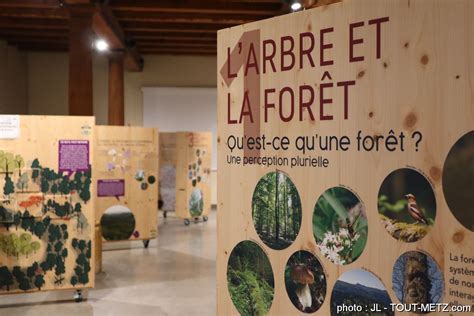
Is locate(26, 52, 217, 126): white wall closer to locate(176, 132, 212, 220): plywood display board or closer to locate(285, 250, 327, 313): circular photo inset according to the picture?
locate(176, 132, 212, 220): plywood display board

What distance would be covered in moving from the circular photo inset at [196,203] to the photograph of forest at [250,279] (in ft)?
28.0

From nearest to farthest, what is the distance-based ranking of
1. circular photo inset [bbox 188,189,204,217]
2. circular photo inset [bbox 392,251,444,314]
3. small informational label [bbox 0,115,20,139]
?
circular photo inset [bbox 392,251,444,314] → small informational label [bbox 0,115,20,139] → circular photo inset [bbox 188,189,204,217]

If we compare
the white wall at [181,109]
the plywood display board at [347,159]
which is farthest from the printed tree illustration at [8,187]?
the white wall at [181,109]

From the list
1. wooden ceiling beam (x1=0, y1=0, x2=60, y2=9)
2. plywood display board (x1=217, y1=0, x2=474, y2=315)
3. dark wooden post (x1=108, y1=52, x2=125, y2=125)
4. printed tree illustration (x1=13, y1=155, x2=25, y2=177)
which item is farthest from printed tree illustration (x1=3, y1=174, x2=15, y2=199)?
dark wooden post (x1=108, y1=52, x2=125, y2=125)

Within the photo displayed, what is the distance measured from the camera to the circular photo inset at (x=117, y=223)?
26.9ft

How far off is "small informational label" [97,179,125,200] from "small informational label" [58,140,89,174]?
2559 mm

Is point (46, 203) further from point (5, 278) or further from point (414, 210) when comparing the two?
point (414, 210)

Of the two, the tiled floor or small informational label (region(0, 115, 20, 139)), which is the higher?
small informational label (region(0, 115, 20, 139))

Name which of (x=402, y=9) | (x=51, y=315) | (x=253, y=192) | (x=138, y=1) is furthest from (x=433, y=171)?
(x=138, y=1)

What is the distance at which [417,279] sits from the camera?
2.04 metres

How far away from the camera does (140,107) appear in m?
14.1

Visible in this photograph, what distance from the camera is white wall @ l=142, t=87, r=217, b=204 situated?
14078mm

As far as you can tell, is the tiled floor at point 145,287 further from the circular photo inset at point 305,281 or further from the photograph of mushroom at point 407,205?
the photograph of mushroom at point 407,205

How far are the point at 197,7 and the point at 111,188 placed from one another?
3236mm
